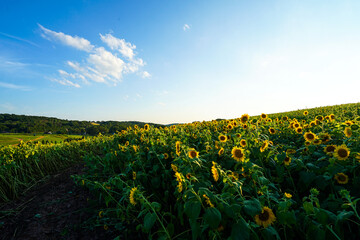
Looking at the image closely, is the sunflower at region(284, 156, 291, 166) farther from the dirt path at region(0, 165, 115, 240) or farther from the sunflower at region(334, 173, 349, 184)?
the dirt path at region(0, 165, 115, 240)

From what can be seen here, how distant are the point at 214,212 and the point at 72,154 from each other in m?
7.51

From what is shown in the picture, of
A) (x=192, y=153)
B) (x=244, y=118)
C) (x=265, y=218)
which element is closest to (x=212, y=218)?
(x=265, y=218)

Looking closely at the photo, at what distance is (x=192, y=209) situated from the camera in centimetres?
130

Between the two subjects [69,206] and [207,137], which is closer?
[69,206]

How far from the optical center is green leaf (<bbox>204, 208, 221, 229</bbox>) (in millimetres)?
1201

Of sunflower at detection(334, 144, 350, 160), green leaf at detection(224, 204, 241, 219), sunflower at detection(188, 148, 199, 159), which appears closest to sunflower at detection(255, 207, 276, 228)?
green leaf at detection(224, 204, 241, 219)

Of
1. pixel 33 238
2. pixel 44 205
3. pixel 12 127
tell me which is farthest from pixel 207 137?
pixel 12 127

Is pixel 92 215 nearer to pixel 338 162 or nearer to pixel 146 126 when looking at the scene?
pixel 146 126

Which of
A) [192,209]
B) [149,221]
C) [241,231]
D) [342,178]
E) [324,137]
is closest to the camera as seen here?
[241,231]

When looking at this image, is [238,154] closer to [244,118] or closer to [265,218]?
[265,218]

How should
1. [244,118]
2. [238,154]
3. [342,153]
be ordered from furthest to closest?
[244,118]
[238,154]
[342,153]

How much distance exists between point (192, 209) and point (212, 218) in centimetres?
17

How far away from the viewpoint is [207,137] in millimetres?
3926

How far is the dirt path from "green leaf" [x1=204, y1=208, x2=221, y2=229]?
2130mm
